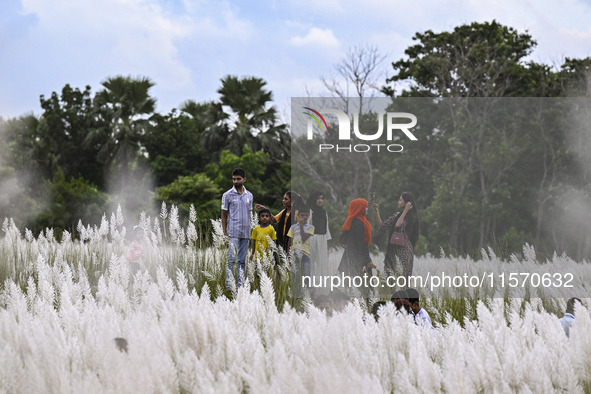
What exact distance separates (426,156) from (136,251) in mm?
15394

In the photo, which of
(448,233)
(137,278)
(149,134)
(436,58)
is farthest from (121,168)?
(137,278)

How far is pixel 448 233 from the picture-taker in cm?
2094

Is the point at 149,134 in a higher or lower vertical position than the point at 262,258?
higher

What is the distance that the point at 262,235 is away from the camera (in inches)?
339

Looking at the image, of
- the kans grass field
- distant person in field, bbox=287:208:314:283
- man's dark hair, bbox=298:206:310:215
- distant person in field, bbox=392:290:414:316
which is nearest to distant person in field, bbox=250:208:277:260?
distant person in field, bbox=287:208:314:283

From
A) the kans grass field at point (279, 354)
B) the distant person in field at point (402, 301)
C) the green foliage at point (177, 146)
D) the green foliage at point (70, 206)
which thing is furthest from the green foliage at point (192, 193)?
the kans grass field at point (279, 354)

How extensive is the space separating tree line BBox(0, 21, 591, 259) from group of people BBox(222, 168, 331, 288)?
9.90 m

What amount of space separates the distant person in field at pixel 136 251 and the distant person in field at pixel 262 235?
2077 mm

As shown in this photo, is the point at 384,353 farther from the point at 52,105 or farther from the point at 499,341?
A: the point at 52,105

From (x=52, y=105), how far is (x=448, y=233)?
26864 mm

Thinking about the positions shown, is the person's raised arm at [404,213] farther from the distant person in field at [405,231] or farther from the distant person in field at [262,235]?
the distant person in field at [262,235]

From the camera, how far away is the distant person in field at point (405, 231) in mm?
8641

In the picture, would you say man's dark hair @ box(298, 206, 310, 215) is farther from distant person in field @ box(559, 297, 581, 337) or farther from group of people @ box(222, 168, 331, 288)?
distant person in field @ box(559, 297, 581, 337)

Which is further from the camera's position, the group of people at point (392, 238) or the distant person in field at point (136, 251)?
the distant person in field at point (136, 251)
